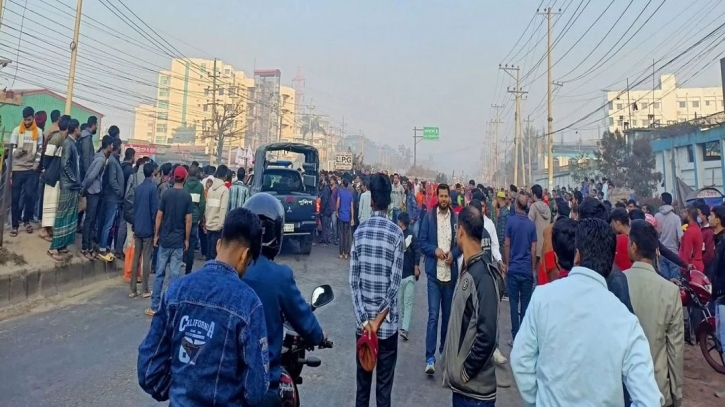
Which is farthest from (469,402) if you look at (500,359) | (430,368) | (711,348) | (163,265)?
(163,265)

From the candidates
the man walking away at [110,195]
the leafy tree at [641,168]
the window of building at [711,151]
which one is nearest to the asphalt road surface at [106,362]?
the man walking away at [110,195]

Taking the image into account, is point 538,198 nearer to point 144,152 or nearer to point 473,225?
point 473,225

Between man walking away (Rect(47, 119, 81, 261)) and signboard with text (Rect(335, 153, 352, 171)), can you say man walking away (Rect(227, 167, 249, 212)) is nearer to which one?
man walking away (Rect(47, 119, 81, 261))

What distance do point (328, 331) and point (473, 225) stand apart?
12.5 feet

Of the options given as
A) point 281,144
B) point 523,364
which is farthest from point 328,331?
point 281,144

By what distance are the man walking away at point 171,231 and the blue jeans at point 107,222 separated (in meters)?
2.08

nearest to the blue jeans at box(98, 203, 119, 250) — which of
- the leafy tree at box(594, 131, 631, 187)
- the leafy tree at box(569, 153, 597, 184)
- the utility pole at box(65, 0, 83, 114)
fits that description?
the utility pole at box(65, 0, 83, 114)

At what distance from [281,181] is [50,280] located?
24.2 feet

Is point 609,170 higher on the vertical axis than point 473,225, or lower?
higher

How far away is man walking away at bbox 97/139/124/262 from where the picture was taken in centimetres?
862

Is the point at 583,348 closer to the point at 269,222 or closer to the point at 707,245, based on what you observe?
the point at 269,222

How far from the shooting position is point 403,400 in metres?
A: 4.67

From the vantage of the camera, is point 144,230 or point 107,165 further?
point 107,165

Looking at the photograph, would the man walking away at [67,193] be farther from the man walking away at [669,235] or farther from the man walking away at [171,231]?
the man walking away at [669,235]
